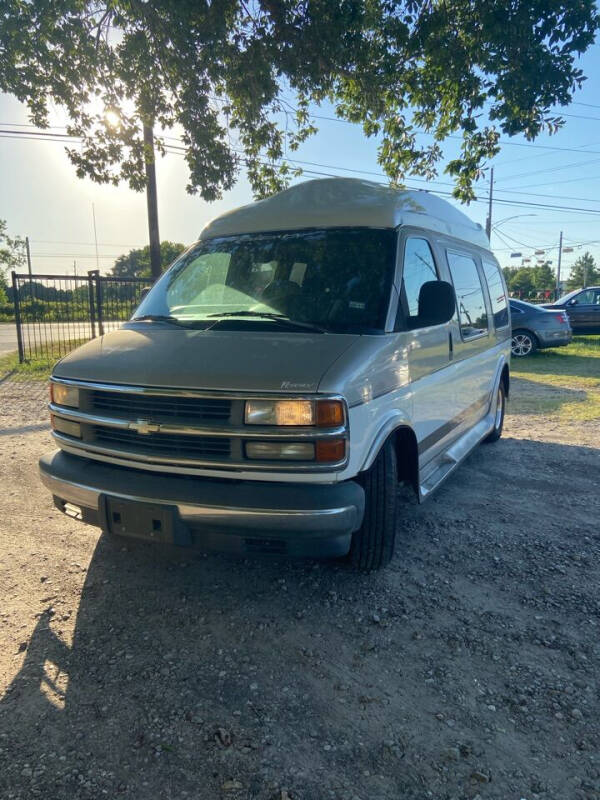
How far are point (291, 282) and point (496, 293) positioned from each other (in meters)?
3.47

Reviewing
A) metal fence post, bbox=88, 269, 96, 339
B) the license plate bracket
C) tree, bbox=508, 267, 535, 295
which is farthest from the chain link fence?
tree, bbox=508, 267, 535, 295

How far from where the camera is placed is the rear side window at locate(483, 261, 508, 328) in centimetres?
593

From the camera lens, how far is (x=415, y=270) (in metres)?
3.80

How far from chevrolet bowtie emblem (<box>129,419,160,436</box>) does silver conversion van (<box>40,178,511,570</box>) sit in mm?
10

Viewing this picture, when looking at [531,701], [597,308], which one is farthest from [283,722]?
[597,308]

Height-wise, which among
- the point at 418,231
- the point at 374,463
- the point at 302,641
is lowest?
the point at 302,641

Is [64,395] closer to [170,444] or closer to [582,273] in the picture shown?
[170,444]

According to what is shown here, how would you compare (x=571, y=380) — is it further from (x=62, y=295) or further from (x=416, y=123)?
(x=62, y=295)

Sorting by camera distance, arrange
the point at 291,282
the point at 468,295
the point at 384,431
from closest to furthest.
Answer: the point at 384,431 → the point at 291,282 → the point at 468,295

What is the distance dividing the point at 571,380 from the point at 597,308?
26.9ft

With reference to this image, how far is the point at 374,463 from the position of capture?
319 centimetres

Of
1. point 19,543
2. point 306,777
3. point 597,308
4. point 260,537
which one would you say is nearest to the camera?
point 306,777

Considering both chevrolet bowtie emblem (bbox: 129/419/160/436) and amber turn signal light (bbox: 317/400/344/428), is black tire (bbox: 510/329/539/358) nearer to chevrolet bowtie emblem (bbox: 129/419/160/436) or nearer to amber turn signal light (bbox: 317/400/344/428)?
amber turn signal light (bbox: 317/400/344/428)

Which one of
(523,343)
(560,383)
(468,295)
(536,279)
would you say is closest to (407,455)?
(468,295)
